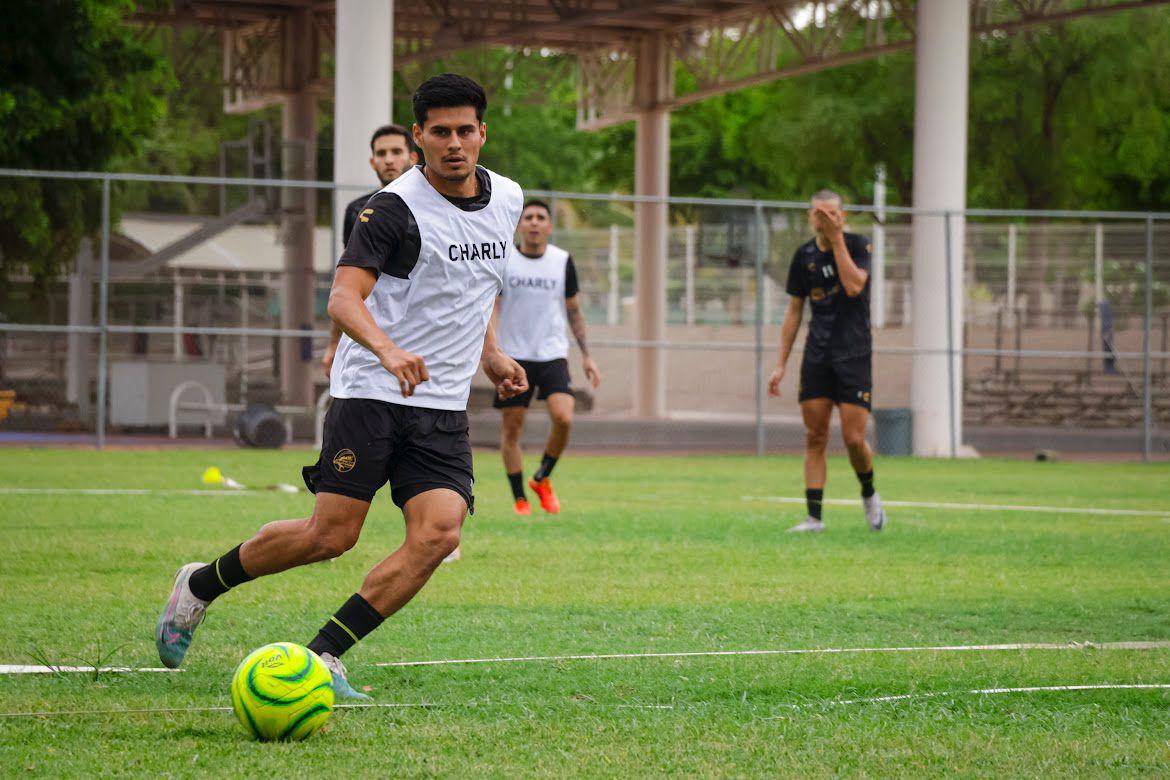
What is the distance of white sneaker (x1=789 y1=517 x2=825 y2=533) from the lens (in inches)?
444

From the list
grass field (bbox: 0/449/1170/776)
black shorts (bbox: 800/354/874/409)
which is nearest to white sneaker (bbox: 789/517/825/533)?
grass field (bbox: 0/449/1170/776)

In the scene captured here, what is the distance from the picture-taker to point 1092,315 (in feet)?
89.3

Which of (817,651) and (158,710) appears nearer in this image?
(158,710)

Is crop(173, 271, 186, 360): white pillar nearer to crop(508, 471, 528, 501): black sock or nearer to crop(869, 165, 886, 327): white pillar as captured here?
crop(508, 471, 528, 501): black sock

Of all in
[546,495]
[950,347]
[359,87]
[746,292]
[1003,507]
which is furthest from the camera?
[746,292]

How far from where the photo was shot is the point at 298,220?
2770 centimetres

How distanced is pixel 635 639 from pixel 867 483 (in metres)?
4.98

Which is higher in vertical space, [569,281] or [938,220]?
[938,220]

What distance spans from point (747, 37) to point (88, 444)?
14.9 m

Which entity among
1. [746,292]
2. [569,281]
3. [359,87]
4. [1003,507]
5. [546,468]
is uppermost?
[359,87]

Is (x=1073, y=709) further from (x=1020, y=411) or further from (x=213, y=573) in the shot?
(x=1020, y=411)

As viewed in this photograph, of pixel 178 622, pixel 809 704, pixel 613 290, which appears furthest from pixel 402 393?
pixel 613 290

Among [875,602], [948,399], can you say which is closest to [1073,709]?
[875,602]

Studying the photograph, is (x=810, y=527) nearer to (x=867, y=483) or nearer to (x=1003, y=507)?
(x=867, y=483)
